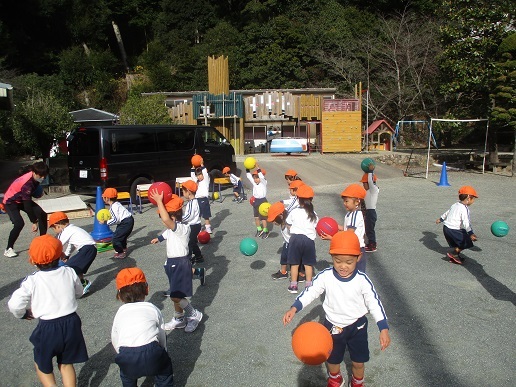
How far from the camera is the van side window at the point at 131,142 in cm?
1129

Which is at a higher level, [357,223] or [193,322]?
[357,223]

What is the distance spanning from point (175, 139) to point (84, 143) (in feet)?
8.46

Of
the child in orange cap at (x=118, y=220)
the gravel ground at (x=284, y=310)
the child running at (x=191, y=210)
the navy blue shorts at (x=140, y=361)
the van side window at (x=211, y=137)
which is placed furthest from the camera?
the van side window at (x=211, y=137)

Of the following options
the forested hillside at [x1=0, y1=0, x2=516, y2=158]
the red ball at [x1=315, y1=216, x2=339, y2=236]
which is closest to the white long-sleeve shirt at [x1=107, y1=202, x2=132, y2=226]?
the red ball at [x1=315, y1=216, x2=339, y2=236]

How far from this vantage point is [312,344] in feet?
8.98

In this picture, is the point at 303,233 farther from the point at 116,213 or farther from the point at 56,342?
the point at 116,213

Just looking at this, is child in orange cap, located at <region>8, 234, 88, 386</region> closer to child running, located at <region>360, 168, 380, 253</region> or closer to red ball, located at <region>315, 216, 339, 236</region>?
red ball, located at <region>315, 216, 339, 236</region>

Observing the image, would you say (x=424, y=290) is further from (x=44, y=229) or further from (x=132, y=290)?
(x=44, y=229)

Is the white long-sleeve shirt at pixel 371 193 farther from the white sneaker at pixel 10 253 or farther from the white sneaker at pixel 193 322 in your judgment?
the white sneaker at pixel 10 253

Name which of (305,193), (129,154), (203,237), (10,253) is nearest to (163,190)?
(305,193)

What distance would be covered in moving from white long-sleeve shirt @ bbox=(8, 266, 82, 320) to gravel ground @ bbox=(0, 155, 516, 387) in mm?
804

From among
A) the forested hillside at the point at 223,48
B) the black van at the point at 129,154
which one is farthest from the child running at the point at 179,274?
the forested hillside at the point at 223,48

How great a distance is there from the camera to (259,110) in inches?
991

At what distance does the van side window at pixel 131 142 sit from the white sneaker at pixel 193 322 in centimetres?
774
